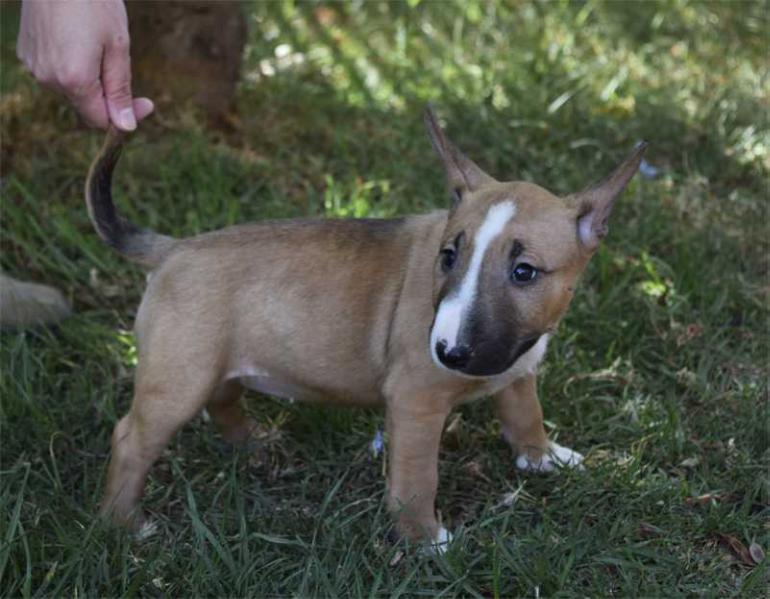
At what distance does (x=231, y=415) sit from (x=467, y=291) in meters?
1.55

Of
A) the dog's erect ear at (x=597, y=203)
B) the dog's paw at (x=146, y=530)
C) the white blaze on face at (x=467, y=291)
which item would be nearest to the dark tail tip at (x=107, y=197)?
the dog's paw at (x=146, y=530)

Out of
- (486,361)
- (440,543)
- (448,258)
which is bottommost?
(440,543)

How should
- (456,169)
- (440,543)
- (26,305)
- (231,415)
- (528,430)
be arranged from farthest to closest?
(26,305) → (231,415) → (528,430) → (456,169) → (440,543)

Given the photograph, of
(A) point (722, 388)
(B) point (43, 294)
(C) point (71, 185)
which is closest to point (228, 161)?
(C) point (71, 185)

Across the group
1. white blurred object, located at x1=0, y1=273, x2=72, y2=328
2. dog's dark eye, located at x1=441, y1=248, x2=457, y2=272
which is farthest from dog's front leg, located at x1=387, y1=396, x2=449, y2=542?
white blurred object, located at x1=0, y1=273, x2=72, y2=328

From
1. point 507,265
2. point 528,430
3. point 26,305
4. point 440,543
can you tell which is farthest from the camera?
point 26,305

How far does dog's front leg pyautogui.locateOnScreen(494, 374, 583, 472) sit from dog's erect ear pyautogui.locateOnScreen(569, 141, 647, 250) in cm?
83

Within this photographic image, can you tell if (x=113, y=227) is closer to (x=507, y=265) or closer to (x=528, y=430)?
(x=507, y=265)

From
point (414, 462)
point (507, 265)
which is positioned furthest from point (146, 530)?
point (507, 265)

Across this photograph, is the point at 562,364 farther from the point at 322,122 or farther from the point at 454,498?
the point at 322,122

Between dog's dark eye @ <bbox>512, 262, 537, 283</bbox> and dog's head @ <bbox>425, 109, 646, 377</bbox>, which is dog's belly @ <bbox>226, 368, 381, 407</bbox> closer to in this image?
dog's head @ <bbox>425, 109, 646, 377</bbox>

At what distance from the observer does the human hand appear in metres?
4.25

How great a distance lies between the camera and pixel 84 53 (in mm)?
4277

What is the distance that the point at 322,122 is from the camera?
715cm
